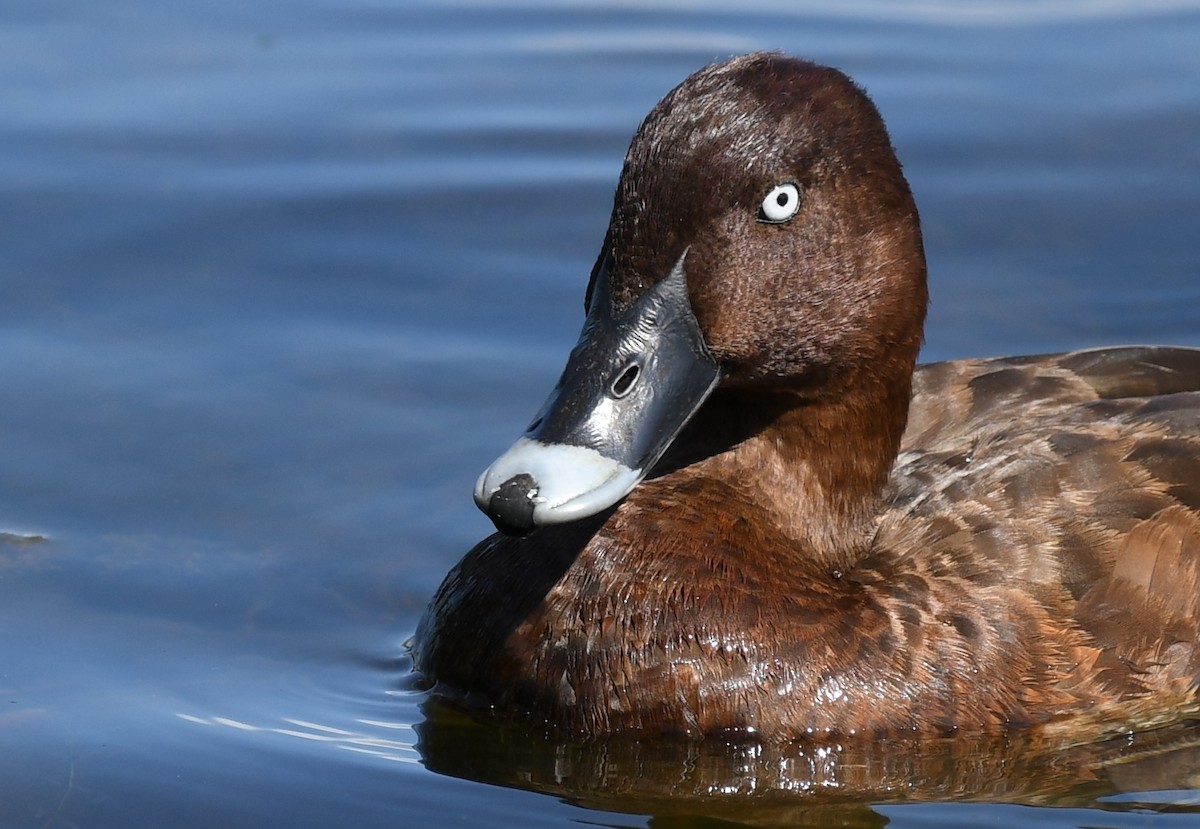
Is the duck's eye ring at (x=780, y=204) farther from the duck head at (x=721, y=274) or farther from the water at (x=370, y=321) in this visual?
the water at (x=370, y=321)

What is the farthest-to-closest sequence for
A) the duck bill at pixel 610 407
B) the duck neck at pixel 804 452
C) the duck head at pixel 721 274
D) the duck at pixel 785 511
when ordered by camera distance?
1. the duck neck at pixel 804 452
2. the duck at pixel 785 511
3. the duck head at pixel 721 274
4. the duck bill at pixel 610 407

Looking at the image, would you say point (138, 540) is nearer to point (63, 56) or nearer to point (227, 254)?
point (227, 254)

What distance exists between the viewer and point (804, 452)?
20.6ft

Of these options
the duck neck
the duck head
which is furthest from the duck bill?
the duck neck

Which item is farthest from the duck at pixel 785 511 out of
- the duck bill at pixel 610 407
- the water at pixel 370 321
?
the water at pixel 370 321

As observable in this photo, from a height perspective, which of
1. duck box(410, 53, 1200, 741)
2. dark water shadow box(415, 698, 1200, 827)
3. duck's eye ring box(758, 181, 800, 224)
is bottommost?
dark water shadow box(415, 698, 1200, 827)

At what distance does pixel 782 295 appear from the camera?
5883 mm

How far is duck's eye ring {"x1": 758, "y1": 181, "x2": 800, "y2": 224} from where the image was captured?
5777 mm

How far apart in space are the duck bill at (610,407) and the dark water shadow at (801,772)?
81 cm

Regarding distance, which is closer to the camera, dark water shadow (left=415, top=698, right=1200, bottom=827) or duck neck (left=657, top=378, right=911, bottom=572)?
dark water shadow (left=415, top=698, right=1200, bottom=827)

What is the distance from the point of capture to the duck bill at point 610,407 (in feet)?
17.7

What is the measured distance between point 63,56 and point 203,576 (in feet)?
15.7

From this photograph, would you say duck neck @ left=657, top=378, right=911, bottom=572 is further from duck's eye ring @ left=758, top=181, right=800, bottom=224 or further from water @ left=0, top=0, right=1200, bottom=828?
water @ left=0, top=0, right=1200, bottom=828

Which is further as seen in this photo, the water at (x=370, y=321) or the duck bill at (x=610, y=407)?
the water at (x=370, y=321)
